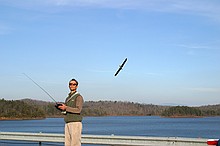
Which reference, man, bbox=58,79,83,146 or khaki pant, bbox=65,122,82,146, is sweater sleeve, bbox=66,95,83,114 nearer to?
man, bbox=58,79,83,146

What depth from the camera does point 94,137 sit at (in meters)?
13.3

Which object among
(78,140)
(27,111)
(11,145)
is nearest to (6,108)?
(27,111)

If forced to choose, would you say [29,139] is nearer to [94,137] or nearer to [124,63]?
[94,137]

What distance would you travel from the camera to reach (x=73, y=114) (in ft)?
26.9

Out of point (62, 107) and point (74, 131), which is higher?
point (62, 107)

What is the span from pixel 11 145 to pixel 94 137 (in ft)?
20.9

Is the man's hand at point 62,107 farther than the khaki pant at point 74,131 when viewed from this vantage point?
No

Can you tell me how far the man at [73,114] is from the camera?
816 cm

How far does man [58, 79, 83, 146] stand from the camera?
8156 mm

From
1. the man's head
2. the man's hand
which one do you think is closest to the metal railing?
the man's head

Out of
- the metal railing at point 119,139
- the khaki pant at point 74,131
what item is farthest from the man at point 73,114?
the metal railing at point 119,139

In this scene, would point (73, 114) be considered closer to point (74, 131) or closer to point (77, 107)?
point (77, 107)

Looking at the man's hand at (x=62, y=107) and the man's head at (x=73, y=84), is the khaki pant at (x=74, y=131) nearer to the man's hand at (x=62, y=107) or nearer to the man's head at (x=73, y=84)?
the man's hand at (x=62, y=107)

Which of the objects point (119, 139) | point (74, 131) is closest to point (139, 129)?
point (119, 139)
